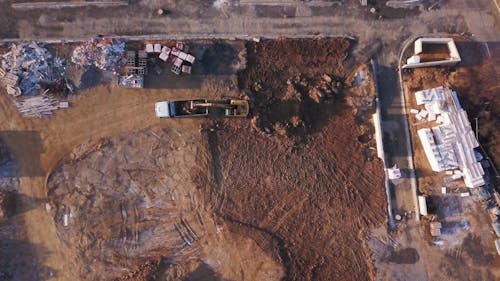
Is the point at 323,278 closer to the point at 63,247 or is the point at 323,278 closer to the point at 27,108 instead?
the point at 63,247

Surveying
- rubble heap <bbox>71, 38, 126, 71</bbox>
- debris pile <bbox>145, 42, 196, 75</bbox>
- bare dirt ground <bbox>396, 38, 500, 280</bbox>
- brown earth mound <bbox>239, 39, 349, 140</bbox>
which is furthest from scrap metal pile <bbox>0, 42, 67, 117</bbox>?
bare dirt ground <bbox>396, 38, 500, 280</bbox>

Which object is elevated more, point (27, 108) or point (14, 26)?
point (14, 26)

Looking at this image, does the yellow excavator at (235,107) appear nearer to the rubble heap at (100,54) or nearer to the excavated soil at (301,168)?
the excavated soil at (301,168)

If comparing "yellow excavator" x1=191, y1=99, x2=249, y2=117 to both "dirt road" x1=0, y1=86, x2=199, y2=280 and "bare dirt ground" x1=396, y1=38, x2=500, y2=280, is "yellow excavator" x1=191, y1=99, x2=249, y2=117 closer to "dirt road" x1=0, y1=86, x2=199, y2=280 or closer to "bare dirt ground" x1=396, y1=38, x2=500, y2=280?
"dirt road" x1=0, y1=86, x2=199, y2=280

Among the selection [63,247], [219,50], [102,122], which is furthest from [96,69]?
[63,247]

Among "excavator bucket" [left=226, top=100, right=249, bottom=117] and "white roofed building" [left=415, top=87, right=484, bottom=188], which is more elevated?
"excavator bucket" [left=226, top=100, right=249, bottom=117]
